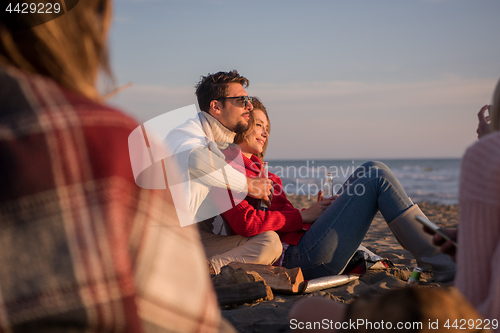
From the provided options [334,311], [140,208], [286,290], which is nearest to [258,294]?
[286,290]

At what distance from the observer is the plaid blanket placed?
2.08ft

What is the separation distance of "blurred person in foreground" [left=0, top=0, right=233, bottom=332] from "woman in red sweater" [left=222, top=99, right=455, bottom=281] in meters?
2.41

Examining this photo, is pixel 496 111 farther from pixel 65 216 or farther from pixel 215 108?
pixel 215 108

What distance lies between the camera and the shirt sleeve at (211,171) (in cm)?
315

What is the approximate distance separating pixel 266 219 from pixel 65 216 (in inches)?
105

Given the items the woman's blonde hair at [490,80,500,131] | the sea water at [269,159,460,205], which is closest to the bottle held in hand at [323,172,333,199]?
the sea water at [269,159,460,205]

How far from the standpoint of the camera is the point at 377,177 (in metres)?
3.14

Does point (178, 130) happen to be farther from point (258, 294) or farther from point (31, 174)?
point (31, 174)

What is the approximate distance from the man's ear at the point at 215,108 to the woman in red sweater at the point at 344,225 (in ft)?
4.05

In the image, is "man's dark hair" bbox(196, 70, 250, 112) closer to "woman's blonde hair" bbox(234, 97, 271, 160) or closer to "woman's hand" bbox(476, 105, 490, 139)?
"woman's blonde hair" bbox(234, 97, 271, 160)

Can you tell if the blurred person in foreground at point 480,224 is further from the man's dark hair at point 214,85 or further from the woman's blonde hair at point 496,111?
the man's dark hair at point 214,85

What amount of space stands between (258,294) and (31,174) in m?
2.42

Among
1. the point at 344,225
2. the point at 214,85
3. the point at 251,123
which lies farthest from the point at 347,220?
the point at 214,85

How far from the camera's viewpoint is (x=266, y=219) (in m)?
3.24
